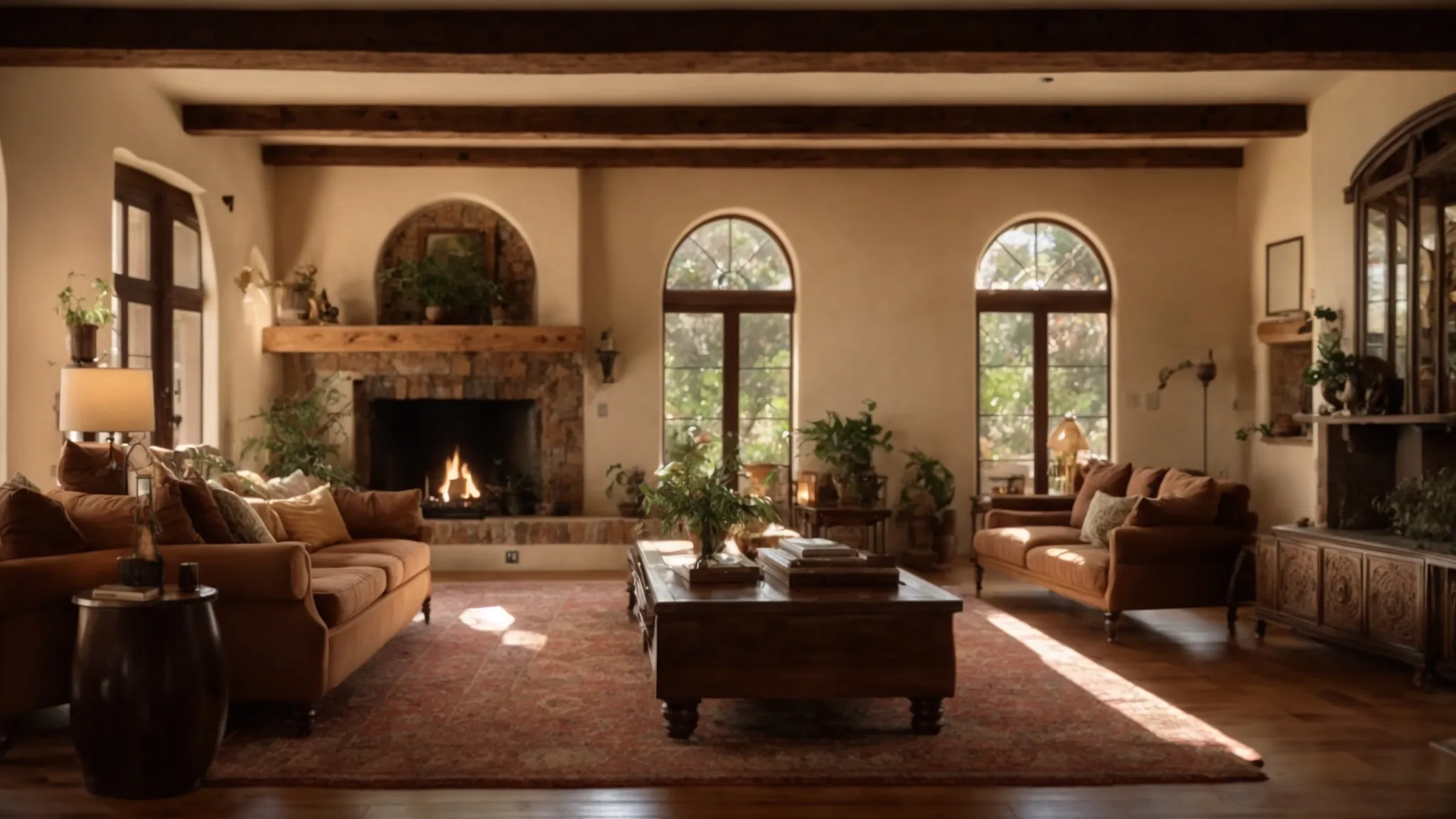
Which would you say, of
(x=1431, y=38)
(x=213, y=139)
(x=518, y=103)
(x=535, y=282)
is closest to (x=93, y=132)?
(x=213, y=139)

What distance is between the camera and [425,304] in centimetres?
932

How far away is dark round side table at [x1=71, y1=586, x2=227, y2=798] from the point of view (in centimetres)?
362

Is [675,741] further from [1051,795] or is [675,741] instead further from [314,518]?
[314,518]

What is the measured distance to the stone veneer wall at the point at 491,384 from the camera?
9344mm

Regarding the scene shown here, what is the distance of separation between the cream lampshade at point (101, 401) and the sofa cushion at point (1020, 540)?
4.85 meters

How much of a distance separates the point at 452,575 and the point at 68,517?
439cm

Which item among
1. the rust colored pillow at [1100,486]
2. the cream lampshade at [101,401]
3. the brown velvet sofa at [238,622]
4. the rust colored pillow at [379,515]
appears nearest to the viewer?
the brown velvet sofa at [238,622]

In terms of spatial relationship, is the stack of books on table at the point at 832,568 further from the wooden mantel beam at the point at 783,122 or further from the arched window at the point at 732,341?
the arched window at the point at 732,341

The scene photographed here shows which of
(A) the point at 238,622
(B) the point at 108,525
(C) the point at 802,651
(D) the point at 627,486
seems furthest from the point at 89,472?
(D) the point at 627,486

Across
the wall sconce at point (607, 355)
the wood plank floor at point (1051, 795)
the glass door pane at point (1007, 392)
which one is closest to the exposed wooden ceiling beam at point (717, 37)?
the wood plank floor at point (1051, 795)

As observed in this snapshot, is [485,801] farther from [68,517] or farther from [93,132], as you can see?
[93,132]

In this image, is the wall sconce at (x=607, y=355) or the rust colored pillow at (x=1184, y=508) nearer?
the rust colored pillow at (x=1184, y=508)

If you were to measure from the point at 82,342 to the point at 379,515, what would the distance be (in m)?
1.70

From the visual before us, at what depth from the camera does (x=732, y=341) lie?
9812 millimetres
